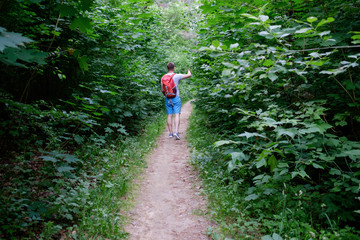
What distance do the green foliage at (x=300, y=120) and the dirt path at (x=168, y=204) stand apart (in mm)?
565

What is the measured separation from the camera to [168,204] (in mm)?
4051

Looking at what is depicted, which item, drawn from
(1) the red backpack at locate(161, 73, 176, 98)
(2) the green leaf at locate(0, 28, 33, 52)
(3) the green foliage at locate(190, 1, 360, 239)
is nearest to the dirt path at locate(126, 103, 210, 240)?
(3) the green foliage at locate(190, 1, 360, 239)

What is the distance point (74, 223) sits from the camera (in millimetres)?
3105

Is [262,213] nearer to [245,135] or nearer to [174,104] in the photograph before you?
[245,135]

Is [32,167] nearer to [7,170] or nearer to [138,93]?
[7,170]

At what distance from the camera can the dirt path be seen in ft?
10.7

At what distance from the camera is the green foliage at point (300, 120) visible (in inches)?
99.0

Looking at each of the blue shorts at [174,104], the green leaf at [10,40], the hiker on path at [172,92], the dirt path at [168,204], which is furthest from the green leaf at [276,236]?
the blue shorts at [174,104]

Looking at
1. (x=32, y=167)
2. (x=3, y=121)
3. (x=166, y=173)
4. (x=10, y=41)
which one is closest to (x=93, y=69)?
(x=3, y=121)

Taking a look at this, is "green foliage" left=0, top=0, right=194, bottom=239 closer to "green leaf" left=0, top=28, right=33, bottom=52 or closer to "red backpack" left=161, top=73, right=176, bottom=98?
"green leaf" left=0, top=28, right=33, bottom=52

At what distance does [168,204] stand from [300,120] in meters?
2.68

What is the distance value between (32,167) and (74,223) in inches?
60.2

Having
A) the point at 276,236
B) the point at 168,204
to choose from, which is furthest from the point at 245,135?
the point at 168,204

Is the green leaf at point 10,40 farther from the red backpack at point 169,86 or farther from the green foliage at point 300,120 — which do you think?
the red backpack at point 169,86
